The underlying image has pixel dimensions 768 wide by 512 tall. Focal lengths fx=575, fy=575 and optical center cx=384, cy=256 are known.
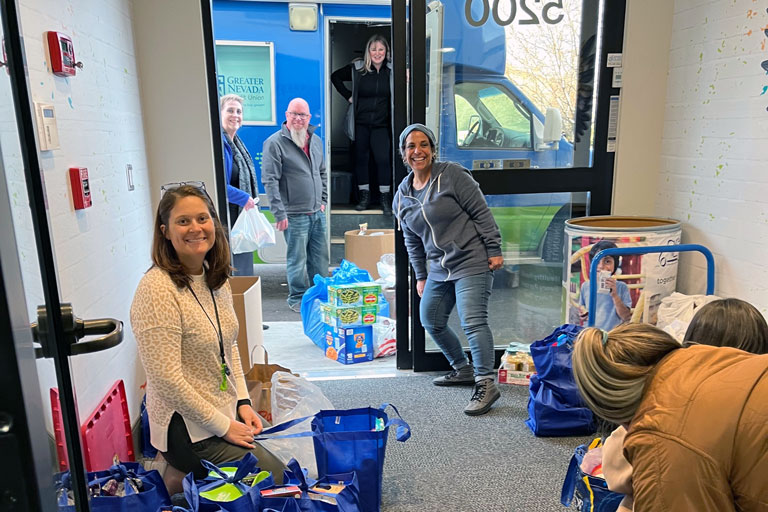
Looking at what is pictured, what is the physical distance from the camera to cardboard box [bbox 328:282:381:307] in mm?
3520

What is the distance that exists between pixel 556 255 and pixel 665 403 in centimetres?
230

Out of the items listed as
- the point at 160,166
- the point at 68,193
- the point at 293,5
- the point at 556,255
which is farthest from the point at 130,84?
the point at 293,5

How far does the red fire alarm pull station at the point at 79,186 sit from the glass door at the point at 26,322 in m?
1.50

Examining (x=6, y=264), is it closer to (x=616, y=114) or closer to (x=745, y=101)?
(x=745, y=101)

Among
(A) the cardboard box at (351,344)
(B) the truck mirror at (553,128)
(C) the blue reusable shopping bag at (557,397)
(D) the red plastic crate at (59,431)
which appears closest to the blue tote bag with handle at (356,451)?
(C) the blue reusable shopping bag at (557,397)

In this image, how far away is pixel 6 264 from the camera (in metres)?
0.46

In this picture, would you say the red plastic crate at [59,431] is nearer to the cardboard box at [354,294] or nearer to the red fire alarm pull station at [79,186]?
the red fire alarm pull station at [79,186]

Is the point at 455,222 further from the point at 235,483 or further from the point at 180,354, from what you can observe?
the point at 235,483

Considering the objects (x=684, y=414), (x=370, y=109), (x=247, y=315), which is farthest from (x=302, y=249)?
(x=684, y=414)

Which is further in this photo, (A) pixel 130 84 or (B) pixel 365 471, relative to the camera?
(A) pixel 130 84

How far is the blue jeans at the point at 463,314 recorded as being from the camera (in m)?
2.88

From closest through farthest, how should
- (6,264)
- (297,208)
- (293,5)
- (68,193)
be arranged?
(6,264) < (68,193) < (297,208) < (293,5)

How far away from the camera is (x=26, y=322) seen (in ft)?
1.62

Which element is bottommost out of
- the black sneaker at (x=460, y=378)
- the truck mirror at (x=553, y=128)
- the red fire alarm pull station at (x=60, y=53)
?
the black sneaker at (x=460, y=378)
